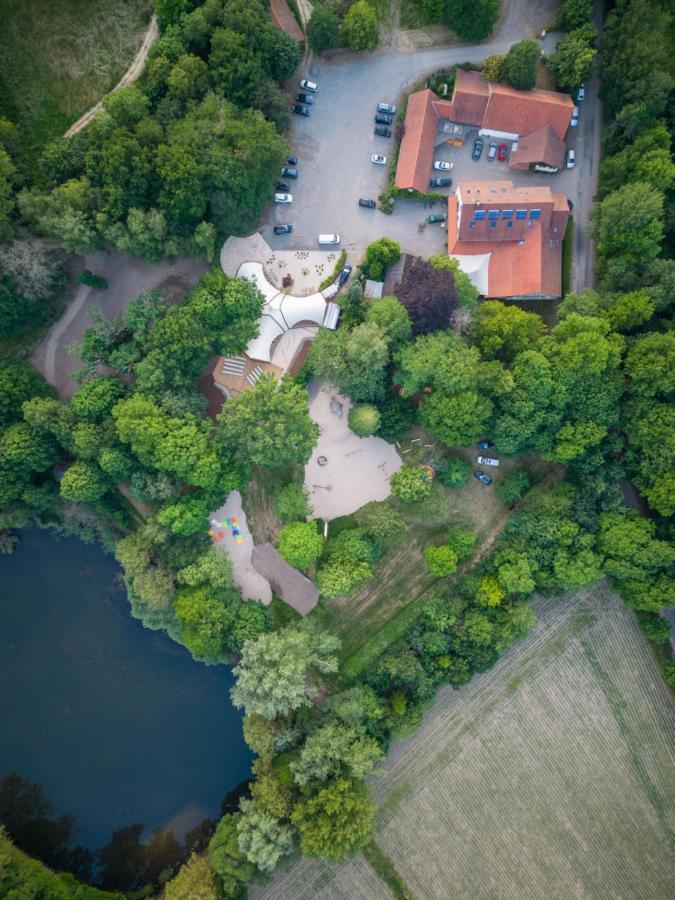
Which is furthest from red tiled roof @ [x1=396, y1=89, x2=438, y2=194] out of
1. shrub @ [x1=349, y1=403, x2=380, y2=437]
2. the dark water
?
the dark water

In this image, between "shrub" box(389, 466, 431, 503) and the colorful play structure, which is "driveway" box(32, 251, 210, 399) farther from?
"shrub" box(389, 466, 431, 503)

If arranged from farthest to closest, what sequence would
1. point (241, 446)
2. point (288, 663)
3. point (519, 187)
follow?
point (519, 187) < point (241, 446) < point (288, 663)

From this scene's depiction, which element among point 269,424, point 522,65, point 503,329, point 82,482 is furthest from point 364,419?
point 522,65

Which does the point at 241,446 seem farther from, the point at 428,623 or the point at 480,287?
the point at 480,287

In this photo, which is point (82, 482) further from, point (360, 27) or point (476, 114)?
point (476, 114)

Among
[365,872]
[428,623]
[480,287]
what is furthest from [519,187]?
[365,872]

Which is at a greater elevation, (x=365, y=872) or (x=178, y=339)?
(x=178, y=339)
